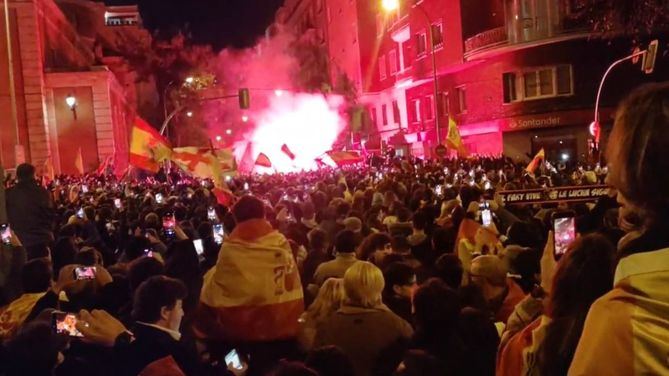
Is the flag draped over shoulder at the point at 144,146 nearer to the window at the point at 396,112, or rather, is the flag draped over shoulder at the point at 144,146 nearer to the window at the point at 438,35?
the window at the point at 438,35

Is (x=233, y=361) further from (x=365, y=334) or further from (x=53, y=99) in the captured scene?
(x=53, y=99)

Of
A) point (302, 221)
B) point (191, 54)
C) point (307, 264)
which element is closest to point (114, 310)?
point (307, 264)

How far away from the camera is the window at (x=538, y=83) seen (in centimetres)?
3419

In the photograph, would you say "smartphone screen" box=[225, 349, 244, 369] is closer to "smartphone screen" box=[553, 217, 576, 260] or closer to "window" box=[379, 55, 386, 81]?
"smartphone screen" box=[553, 217, 576, 260]

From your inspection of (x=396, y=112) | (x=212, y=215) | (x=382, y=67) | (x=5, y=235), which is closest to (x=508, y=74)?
(x=396, y=112)

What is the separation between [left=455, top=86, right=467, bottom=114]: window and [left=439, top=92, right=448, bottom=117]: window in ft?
4.25

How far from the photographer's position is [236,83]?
255 ft

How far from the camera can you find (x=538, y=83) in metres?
34.9

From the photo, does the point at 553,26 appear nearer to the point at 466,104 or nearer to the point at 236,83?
the point at 466,104

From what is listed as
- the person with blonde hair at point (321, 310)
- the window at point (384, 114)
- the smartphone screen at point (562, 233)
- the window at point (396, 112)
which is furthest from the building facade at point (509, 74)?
the smartphone screen at point (562, 233)

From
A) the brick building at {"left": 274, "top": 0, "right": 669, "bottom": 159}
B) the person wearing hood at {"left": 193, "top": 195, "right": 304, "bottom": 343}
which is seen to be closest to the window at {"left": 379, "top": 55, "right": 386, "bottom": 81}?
the brick building at {"left": 274, "top": 0, "right": 669, "bottom": 159}

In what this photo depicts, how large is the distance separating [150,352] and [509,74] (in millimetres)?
33780

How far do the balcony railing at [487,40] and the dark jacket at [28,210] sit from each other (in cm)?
2931

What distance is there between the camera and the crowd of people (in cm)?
170
